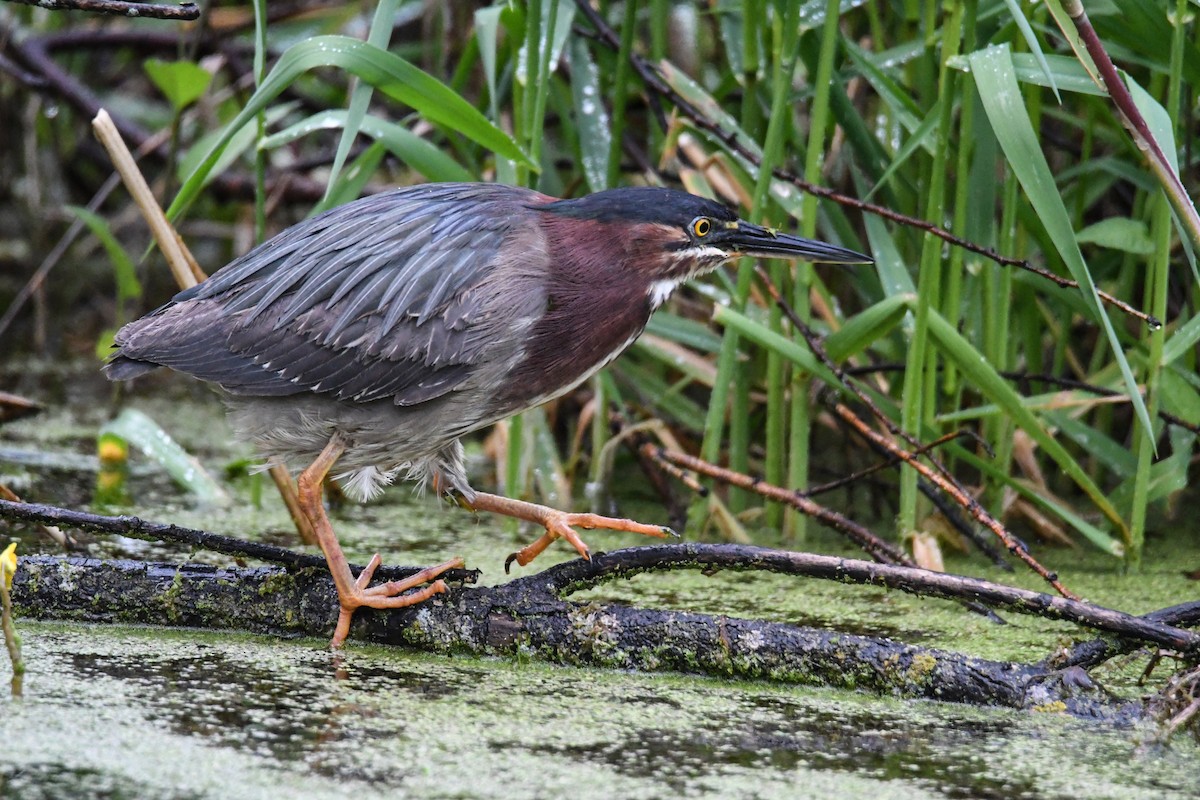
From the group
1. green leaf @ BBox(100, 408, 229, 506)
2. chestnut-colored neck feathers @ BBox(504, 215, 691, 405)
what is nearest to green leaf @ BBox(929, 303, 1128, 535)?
chestnut-colored neck feathers @ BBox(504, 215, 691, 405)

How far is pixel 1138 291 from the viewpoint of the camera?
15.3ft

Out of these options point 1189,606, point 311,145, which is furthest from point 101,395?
point 1189,606

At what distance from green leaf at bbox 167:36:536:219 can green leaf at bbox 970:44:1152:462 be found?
44.6 inches

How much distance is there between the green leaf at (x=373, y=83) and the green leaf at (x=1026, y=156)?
44.6 inches

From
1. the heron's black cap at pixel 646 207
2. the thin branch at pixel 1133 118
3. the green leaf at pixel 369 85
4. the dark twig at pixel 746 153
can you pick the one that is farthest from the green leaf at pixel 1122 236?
the green leaf at pixel 369 85

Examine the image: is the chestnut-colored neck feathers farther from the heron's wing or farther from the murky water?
the murky water

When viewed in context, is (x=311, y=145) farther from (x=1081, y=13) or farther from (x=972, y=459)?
(x=1081, y=13)

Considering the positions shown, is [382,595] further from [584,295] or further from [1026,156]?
[1026,156]

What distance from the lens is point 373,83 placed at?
307 cm

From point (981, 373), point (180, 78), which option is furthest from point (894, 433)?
point (180, 78)

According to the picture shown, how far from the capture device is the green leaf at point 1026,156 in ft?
8.95

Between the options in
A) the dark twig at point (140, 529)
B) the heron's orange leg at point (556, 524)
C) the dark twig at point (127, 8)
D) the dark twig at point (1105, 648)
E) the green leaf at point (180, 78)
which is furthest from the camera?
the green leaf at point (180, 78)

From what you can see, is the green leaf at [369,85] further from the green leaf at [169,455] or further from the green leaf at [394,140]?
the green leaf at [169,455]

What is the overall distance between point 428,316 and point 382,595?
0.63 metres
